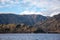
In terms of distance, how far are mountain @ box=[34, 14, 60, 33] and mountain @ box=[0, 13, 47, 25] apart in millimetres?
185

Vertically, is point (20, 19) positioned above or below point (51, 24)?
above

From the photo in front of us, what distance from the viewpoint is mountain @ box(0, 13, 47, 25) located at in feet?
30.5

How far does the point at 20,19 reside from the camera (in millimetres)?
9352

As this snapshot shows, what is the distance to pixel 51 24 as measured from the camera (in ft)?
31.1

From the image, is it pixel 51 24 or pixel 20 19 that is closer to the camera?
pixel 20 19

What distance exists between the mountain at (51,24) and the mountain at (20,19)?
0.61ft

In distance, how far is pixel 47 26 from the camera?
31.2ft

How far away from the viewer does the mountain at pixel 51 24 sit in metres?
9.40

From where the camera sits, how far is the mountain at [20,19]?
9.30 m

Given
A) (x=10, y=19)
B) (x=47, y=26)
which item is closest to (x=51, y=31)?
(x=47, y=26)

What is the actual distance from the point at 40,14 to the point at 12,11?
1181 millimetres

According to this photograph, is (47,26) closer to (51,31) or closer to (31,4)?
(51,31)

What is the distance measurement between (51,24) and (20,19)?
1313mm

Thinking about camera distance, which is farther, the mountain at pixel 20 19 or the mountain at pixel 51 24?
the mountain at pixel 51 24
